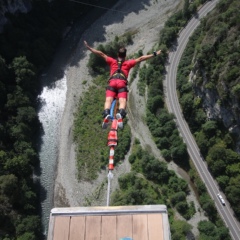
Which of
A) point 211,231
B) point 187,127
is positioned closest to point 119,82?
point 211,231

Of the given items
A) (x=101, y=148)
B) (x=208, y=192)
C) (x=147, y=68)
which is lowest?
(x=208, y=192)

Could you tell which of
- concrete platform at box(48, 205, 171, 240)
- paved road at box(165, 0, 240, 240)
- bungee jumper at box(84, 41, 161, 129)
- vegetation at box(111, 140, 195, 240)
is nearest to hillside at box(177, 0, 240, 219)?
paved road at box(165, 0, 240, 240)

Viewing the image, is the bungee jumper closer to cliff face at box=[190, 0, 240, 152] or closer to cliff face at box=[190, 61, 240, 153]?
cliff face at box=[190, 0, 240, 152]

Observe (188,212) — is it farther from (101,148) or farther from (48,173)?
(48,173)

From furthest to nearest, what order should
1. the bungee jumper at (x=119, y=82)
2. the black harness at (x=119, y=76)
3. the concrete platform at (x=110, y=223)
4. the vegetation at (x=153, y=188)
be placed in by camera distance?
the vegetation at (x=153, y=188)
the black harness at (x=119, y=76)
the bungee jumper at (x=119, y=82)
the concrete platform at (x=110, y=223)

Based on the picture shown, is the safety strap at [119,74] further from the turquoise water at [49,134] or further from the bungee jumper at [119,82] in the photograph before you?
the turquoise water at [49,134]

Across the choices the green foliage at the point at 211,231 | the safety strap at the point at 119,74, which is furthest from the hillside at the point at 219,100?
the safety strap at the point at 119,74

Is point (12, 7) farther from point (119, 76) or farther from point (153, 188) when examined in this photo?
point (119, 76)

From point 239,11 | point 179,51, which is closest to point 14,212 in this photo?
point 179,51
